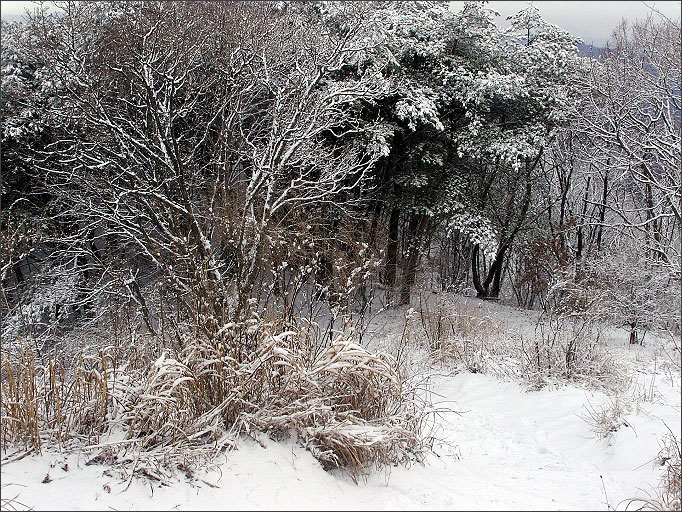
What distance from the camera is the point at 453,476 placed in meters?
3.54

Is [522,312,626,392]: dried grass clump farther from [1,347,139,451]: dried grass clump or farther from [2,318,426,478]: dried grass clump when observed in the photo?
[1,347,139,451]: dried grass clump

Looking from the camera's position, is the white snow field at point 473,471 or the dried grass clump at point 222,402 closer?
the white snow field at point 473,471

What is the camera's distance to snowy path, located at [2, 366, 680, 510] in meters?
2.68

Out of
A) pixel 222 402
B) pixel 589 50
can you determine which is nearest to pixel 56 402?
pixel 222 402

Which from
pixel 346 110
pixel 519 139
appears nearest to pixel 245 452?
pixel 346 110

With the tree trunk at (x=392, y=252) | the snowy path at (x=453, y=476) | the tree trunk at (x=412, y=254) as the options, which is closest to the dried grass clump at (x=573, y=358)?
the snowy path at (x=453, y=476)

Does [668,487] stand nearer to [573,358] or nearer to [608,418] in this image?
[608,418]

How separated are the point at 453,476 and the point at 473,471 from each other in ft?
1.13

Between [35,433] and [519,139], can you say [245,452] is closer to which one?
[35,433]

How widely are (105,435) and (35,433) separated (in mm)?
362

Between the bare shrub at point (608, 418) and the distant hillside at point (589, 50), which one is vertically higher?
the distant hillside at point (589, 50)

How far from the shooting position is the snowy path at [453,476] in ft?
8.79

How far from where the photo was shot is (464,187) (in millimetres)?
12125

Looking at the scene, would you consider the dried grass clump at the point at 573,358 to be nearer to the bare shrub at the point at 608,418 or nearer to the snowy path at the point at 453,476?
the snowy path at the point at 453,476
